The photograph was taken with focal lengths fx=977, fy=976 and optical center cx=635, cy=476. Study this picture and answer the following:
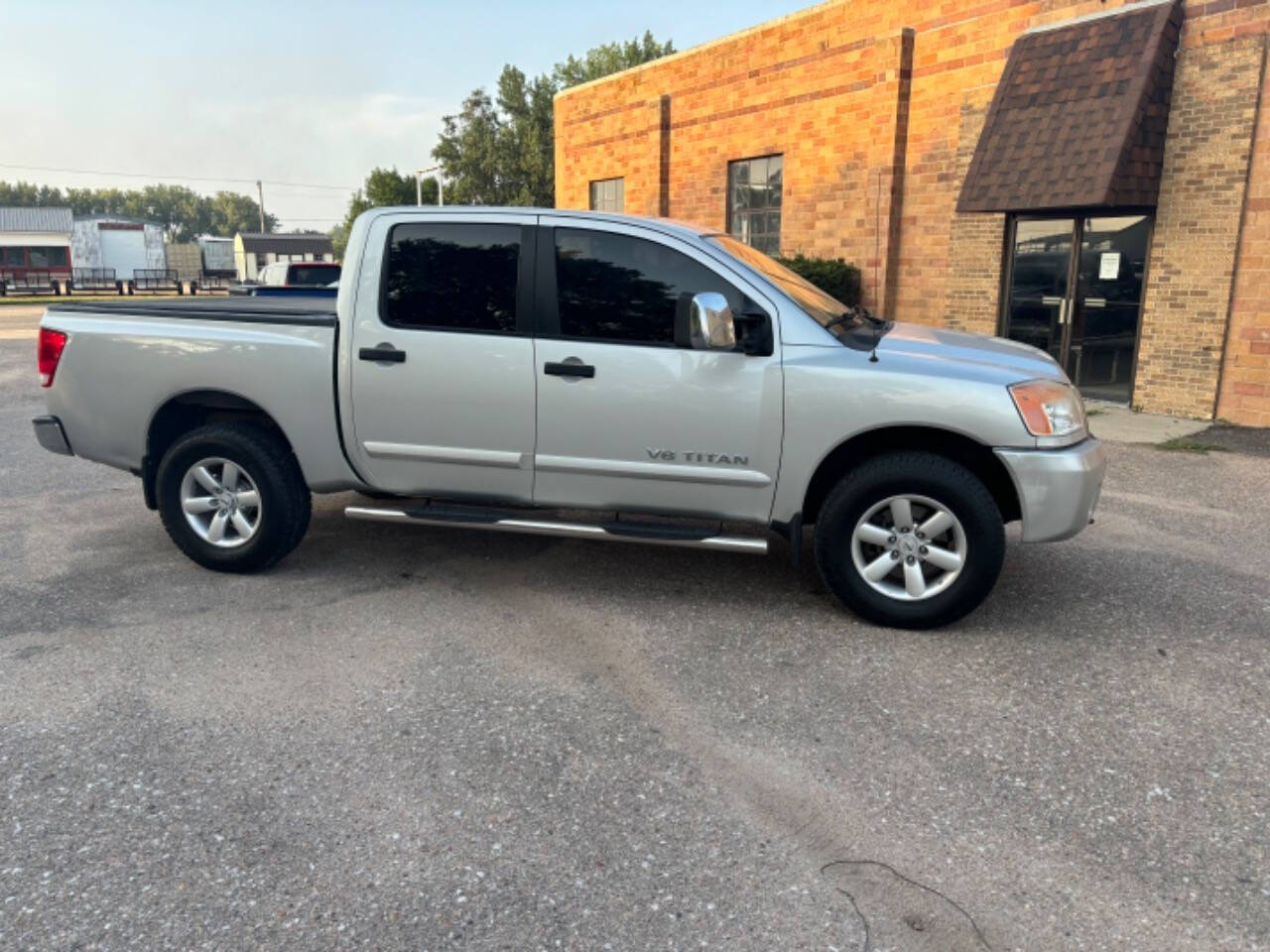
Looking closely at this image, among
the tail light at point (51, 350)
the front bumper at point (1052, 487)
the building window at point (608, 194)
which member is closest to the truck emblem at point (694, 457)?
the front bumper at point (1052, 487)

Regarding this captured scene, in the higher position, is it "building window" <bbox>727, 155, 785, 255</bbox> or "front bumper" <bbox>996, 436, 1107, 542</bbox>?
"building window" <bbox>727, 155, 785, 255</bbox>

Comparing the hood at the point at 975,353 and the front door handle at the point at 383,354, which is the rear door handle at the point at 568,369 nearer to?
the front door handle at the point at 383,354

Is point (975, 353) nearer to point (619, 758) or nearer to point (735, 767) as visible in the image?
point (735, 767)

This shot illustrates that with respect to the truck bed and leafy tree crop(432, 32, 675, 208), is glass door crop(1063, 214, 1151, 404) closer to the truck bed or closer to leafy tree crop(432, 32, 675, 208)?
the truck bed

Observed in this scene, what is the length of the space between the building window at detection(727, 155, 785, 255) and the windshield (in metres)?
11.1

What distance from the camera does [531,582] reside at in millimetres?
5551

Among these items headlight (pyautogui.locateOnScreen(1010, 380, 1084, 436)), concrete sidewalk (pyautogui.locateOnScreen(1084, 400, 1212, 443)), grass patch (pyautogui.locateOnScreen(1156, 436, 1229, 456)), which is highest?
headlight (pyautogui.locateOnScreen(1010, 380, 1084, 436))

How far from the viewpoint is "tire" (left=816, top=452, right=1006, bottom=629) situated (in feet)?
15.0

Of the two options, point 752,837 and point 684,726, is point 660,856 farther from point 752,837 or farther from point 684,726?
point 684,726

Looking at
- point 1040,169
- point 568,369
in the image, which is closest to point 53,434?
point 568,369

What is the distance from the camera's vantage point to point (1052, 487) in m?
4.51

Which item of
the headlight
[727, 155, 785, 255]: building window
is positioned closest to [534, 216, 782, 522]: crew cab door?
the headlight

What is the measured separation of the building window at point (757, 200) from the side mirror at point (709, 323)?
1206 centimetres

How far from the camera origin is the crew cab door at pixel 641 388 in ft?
15.7
